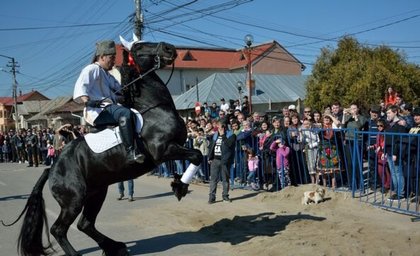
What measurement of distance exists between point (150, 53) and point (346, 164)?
535 centimetres

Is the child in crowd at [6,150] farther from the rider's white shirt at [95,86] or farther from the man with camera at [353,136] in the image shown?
the rider's white shirt at [95,86]

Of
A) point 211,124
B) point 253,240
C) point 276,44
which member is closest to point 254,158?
point 211,124

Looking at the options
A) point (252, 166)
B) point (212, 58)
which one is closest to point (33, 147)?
point (252, 166)

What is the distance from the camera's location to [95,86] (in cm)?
592

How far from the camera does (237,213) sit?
853 cm

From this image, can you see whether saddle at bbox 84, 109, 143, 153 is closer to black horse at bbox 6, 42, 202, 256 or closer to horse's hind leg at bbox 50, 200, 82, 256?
black horse at bbox 6, 42, 202, 256

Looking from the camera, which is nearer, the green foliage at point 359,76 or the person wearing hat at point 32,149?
the person wearing hat at point 32,149

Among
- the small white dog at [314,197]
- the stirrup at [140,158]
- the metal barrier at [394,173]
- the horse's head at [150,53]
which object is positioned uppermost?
the horse's head at [150,53]

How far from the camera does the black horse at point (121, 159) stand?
568 centimetres

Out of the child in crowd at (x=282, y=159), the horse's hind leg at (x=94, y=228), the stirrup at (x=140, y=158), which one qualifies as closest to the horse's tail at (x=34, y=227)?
the horse's hind leg at (x=94, y=228)

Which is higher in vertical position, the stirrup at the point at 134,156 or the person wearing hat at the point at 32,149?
the stirrup at the point at 134,156

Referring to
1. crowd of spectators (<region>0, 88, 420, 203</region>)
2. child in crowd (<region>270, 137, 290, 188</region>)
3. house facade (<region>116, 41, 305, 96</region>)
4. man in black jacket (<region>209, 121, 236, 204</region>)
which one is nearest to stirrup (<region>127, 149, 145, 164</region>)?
crowd of spectators (<region>0, 88, 420, 203</region>)

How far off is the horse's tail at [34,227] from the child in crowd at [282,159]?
18.6 ft

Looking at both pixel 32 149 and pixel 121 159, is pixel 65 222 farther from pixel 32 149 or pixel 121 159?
pixel 32 149
